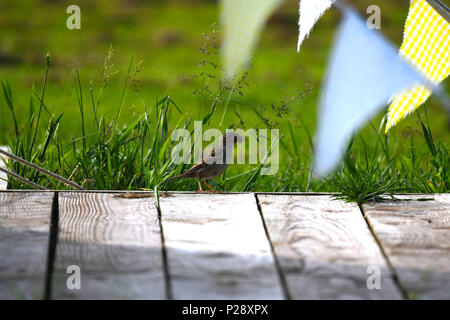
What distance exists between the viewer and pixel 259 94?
966 centimetres

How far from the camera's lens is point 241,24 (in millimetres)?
2023

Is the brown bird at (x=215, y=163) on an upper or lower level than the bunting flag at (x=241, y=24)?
upper

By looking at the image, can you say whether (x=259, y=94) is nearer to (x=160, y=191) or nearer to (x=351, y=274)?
(x=160, y=191)

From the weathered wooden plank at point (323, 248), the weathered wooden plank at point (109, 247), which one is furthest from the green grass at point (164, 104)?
the weathered wooden plank at point (109, 247)

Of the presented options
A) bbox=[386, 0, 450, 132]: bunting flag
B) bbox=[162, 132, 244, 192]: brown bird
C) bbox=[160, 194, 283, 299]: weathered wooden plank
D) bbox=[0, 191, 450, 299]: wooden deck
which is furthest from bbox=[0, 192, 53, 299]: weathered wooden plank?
bbox=[386, 0, 450, 132]: bunting flag

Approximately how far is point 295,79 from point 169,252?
26.9 feet

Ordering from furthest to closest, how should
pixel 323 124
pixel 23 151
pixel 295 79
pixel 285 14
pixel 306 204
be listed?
pixel 285 14, pixel 295 79, pixel 23 151, pixel 306 204, pixel 323 124

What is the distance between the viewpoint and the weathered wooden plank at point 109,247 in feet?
7.73

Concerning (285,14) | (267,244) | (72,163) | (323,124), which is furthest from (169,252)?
(285,14)

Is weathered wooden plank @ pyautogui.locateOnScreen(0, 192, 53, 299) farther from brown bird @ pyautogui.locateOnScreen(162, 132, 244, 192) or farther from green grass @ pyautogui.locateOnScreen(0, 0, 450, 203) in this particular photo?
brown bird @ pyautogui.locateOnScreen(162, 132, 244, 192)

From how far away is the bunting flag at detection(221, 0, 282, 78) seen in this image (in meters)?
2.00

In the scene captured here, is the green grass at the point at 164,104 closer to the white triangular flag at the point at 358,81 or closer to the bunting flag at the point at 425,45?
the bunting flag at the point at 425,45

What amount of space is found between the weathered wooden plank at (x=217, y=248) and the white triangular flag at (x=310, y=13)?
84cm

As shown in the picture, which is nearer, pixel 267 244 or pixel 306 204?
pixel 267 244
